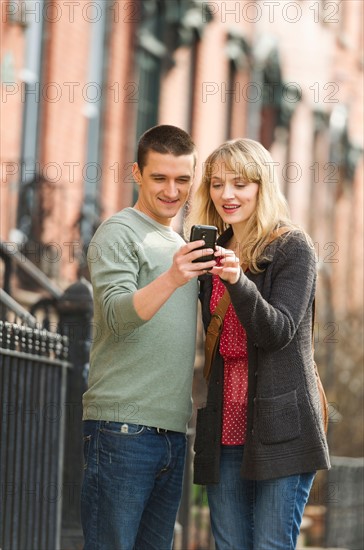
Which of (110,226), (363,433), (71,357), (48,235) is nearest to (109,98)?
(48,235)

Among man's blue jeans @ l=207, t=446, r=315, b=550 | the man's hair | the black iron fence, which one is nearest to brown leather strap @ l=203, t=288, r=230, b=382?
man's blue jeans @ l=207, t=446, r=315, b=550

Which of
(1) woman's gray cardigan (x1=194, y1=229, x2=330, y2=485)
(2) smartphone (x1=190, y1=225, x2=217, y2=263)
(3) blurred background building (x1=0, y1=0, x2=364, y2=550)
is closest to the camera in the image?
(2) smartphone (x1=190, y1=225, x2=217, y2=263)

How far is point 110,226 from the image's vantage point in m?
4.82

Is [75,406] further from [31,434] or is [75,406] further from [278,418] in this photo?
[278,418]

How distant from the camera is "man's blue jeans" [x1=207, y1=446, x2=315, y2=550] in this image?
15.2 feet

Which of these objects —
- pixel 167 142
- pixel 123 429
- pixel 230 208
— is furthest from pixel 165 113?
pixel 123 429

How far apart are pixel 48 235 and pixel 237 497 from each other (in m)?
8.59

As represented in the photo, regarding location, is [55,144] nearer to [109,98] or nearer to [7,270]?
[109,98]

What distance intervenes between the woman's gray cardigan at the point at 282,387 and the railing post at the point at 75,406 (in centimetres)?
313

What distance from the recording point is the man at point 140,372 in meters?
4.73

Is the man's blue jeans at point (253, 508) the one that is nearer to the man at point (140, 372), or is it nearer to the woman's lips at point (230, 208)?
the man at point (140, 372)

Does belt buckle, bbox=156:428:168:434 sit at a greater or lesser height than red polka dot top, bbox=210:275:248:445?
lesser

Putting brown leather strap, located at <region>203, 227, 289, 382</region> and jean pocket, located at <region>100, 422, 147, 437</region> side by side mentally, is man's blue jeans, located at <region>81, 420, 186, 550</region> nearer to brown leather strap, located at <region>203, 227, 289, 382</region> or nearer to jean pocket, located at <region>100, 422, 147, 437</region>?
jean pocket, located at <region>100, 422, 147, 437</region>

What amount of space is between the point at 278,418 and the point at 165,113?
1336 centimetres
